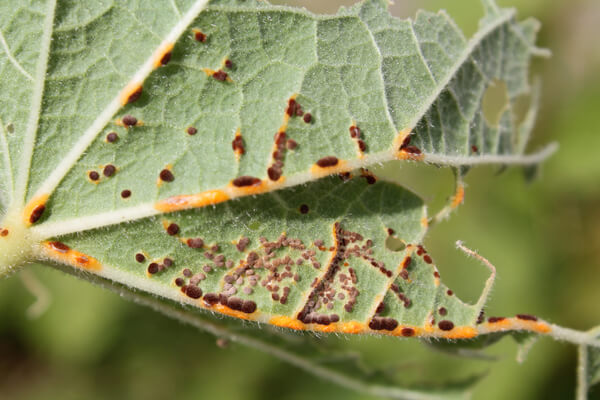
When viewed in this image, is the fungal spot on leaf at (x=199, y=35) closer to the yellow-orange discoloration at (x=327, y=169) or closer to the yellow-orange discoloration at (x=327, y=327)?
the yellow-orange discoloration at (x=327, y=169)

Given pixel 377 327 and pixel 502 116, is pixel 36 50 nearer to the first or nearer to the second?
pixel 377 327

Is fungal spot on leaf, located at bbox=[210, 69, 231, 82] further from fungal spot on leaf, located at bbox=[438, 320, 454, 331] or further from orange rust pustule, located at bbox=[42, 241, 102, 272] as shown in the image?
fungal spot on leaf, located at bbox=[438, 320, 454, 331]

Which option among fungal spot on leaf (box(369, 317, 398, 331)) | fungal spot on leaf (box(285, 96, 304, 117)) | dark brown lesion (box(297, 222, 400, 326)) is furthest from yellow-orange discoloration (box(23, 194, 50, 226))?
fungal spot on leaf (box(369, 317, 398, 331))

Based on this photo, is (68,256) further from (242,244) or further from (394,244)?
(394,244)

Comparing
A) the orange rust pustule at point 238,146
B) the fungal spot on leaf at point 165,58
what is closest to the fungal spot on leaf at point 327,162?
the orange rust pustule at point 238,146

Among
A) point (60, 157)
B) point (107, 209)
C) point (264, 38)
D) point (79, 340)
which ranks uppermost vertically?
point (264, 38)

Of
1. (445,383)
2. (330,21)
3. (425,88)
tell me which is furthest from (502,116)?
(445,383)

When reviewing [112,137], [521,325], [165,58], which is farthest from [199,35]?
[521,325]
